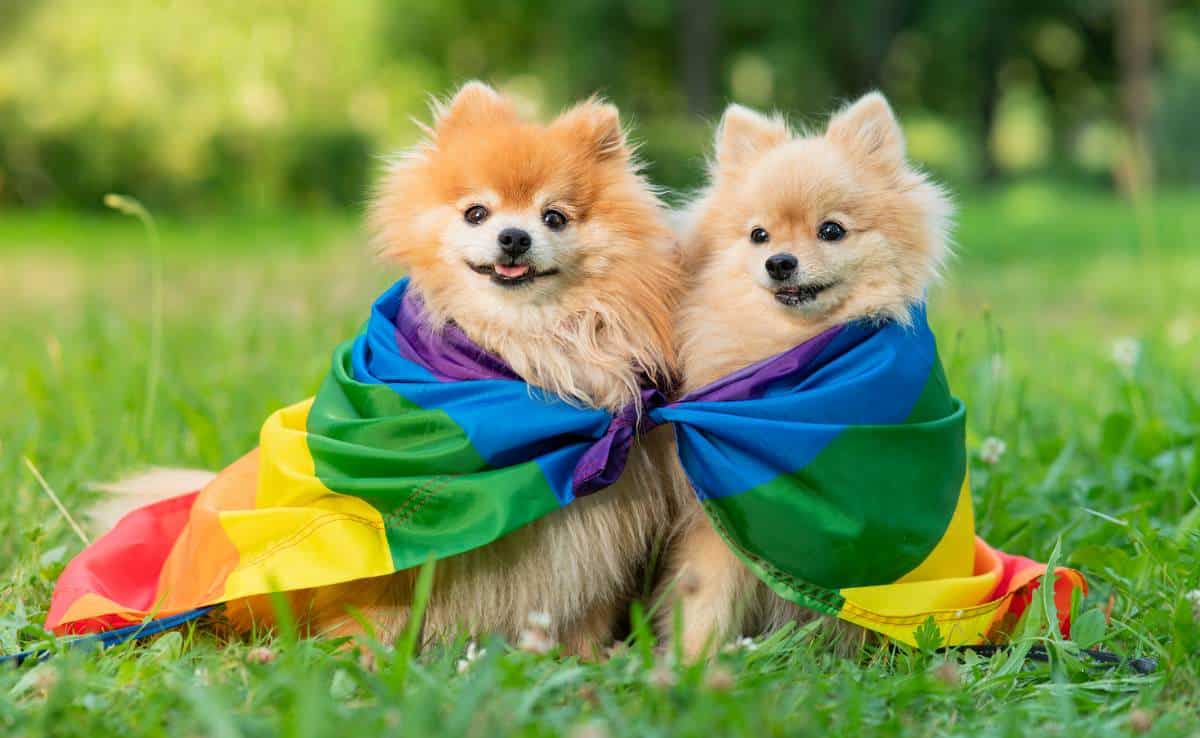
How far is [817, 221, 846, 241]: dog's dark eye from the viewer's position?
2.74 m

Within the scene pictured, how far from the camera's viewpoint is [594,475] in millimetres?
2539

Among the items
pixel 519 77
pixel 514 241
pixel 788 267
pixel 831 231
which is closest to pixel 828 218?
pixel 831 231

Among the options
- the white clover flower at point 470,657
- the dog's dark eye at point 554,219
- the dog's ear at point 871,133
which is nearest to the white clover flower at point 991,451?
the dog's ear at point 871,133

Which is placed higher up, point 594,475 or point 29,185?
point 594,475

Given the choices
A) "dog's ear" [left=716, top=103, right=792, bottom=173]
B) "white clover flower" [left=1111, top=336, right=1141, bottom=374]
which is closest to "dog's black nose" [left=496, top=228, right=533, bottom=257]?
"dog's ear" [left=716, top=103, right=792, bottom=173]

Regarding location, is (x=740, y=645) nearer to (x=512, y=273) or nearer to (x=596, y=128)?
(x=512, y=273)

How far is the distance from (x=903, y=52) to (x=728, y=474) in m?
21.9

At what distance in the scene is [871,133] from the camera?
2.88 metres

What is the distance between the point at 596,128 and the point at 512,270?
0.47 metres

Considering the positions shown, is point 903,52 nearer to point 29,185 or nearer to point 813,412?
point 29,185

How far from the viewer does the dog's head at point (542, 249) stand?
2.71 meters

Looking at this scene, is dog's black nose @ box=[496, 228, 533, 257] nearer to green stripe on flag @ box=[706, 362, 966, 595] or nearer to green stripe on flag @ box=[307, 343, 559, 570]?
green stripe on flag @ box=[307, 343, 559, 570]

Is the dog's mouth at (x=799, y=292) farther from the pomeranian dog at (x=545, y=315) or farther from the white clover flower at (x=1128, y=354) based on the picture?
the white clover flower at (x=1128, y=354)

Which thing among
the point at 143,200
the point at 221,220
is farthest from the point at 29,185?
the point at 221,220
